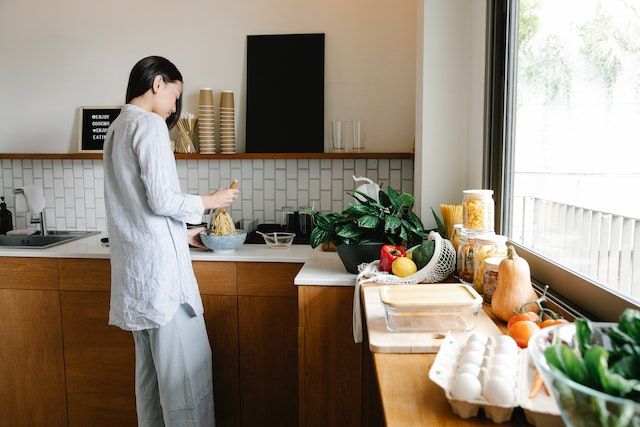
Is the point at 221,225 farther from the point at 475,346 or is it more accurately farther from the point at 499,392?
the point at 499,392

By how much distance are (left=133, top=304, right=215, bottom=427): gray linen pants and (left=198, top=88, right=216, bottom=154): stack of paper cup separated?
1.17 meters

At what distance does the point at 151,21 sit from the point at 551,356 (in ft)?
10.1

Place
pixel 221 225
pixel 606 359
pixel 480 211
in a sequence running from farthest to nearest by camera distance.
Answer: pixel 221 225
pixel 480 211
pixel 606 359

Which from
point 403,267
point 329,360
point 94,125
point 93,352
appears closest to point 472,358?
point 403,267

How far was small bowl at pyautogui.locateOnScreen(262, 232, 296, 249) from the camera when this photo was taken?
105 inches

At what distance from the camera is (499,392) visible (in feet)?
2.78

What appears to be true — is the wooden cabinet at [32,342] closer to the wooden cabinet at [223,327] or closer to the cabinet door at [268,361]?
the wooden cabinet at [223,327]

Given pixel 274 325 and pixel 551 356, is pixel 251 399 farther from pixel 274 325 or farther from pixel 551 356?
pixel 551 356

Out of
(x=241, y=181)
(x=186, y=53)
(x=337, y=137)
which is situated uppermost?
(x=186, y=53)

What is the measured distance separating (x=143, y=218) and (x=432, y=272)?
107cm

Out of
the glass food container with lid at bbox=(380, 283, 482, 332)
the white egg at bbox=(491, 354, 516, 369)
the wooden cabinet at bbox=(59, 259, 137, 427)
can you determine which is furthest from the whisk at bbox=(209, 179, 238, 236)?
the white egg at bbox=(491, 354, 516, 369)

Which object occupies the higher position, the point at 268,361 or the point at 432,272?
the point at 432,272

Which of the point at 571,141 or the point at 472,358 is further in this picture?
the point at 571,141

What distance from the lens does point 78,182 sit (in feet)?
10.8
